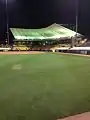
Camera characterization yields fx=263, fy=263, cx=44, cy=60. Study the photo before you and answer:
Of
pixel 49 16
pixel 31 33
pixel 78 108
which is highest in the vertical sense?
pixel 49 16

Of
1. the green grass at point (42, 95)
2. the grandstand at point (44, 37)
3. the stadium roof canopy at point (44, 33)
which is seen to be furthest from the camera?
the stadium roof canopy at point (44, 33)

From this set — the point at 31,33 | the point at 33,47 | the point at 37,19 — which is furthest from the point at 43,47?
the point at 37,19

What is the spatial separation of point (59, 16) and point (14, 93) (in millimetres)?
15581

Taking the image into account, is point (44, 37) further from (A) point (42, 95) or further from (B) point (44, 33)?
(A) point (42, 95)

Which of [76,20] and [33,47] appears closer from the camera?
[33,47]

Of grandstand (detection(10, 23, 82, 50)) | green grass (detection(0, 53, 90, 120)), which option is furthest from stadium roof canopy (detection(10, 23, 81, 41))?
green grass (detection(0, 53, 90, 120))

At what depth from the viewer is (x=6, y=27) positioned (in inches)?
734

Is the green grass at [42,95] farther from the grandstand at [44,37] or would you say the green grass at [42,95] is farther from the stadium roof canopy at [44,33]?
the stadium roof canopy at [44,33]

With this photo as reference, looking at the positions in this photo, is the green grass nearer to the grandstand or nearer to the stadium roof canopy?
the grandstand

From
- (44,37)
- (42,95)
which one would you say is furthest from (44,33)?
(42,95)

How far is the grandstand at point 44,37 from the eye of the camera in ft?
53.9

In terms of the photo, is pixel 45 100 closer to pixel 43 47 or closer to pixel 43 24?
pixel 43 47

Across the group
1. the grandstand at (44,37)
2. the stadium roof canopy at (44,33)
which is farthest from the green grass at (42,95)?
the stadium roof canopy at (44,33)

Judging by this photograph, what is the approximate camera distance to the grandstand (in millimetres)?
Answer: 16438
